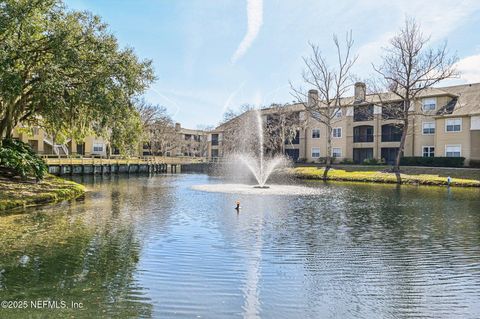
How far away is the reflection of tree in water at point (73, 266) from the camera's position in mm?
6656

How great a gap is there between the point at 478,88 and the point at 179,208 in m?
44.9

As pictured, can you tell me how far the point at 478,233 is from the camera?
12.9 meters

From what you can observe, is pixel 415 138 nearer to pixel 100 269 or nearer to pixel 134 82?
pixel 134 82

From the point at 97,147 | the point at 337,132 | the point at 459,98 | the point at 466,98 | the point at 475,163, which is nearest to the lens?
the point at 475,163

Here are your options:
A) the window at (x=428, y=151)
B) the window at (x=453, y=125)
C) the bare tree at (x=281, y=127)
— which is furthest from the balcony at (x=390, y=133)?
the bare tree at (x=281, y=127)

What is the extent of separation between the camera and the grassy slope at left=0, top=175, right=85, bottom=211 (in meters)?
17.3

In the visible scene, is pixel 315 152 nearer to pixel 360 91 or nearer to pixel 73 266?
pixel 360 91

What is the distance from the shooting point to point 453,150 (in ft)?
151

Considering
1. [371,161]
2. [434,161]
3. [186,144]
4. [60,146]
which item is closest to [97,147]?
[60,146]

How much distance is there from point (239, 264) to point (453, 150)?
44.1 m

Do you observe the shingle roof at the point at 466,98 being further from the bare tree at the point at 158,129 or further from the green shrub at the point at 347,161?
the bare tree at the point at 158,129

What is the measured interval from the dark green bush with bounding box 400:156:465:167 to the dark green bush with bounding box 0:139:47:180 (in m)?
38.9

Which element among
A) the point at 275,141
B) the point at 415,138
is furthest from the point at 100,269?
the point at 275,141

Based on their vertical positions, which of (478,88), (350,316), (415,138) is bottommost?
(350,316)
